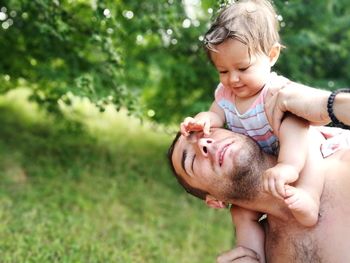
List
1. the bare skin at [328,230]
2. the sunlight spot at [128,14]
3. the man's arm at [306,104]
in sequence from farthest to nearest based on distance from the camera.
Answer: the sunlight spot at [128,14], the bare skin at [328,230], the man's arm at [306,104]

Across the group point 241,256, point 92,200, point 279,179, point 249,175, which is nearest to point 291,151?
point 279,179

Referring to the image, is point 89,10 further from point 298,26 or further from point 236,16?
point 236,16

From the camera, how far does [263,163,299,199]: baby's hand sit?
215 centimetres

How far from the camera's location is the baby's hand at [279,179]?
2.15m

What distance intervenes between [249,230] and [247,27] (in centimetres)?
80

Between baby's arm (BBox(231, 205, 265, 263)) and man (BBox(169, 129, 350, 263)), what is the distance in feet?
0.10

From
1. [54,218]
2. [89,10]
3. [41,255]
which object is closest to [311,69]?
[89,10]

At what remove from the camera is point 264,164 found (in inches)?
98.7

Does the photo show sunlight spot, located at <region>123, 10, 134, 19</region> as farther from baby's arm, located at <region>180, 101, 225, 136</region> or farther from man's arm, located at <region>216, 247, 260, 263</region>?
man's arm, located at <region>216, 247, 260, 263</region>

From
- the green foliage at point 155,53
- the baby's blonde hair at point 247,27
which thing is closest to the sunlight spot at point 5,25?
the green foliage at point 155,53

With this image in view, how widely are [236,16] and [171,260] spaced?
2.02 meters

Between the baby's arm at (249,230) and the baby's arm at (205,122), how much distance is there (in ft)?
1.16

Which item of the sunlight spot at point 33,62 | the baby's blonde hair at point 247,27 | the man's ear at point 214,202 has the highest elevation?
the baby's blonde hair at point 247,27

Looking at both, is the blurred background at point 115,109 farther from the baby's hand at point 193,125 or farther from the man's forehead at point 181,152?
the baby's hand at point 193,125
